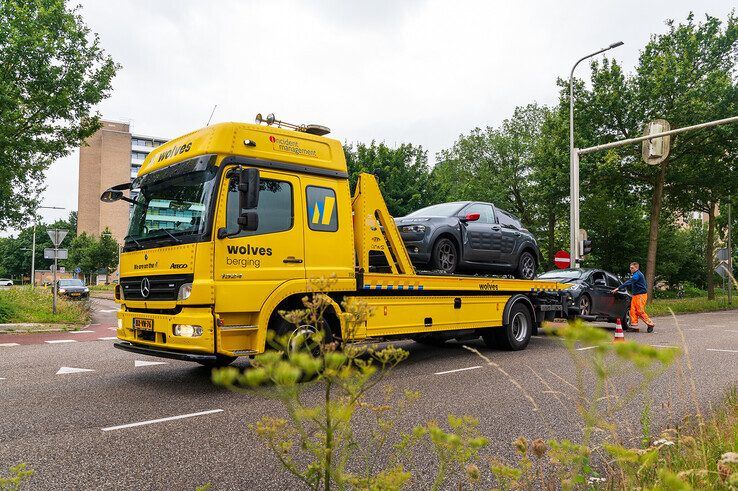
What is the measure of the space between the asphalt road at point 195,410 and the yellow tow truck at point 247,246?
0.62 m

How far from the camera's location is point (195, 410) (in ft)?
17.5

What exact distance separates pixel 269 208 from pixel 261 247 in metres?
0.49

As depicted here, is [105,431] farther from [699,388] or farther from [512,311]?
[512,311]

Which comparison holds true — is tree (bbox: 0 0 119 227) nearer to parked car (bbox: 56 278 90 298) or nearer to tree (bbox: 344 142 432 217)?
parked car (bbox: 56 278 90 298)

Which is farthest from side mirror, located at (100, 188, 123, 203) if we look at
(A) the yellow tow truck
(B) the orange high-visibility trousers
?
(B) the orange high-visibility trousers

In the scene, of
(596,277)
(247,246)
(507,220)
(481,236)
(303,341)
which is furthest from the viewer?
(596,277)

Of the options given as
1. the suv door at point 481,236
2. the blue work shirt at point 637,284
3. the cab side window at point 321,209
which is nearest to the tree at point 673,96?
the blue work shirt at point 637,284

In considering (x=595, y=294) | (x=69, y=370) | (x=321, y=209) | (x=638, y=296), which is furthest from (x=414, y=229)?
(x=638, y=296)

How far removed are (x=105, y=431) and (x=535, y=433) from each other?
11.7ft

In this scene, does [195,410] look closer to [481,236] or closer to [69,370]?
[69,370]

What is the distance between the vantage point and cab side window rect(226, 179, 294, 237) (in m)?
5.98

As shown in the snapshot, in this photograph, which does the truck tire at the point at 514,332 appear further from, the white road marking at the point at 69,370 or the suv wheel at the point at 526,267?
the white road marking at the point at 69,370

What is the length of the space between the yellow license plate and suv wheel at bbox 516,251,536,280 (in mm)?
6800

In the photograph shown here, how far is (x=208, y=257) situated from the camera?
5.74m
